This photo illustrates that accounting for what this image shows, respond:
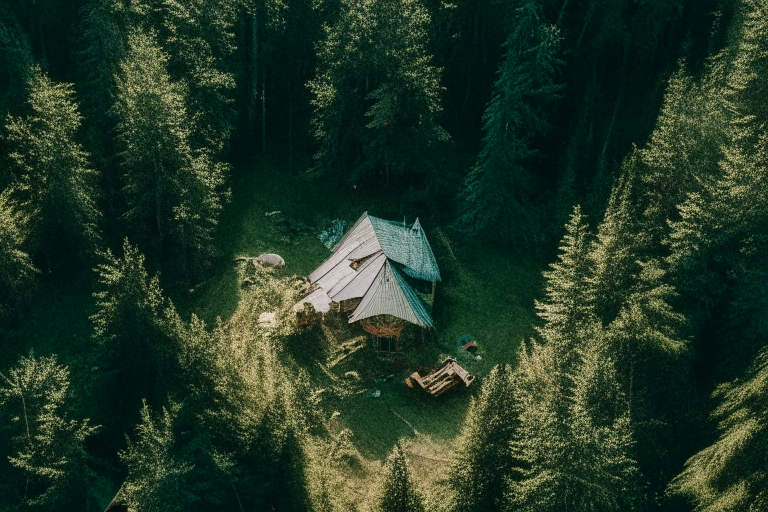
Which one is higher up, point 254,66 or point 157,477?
point 254,66

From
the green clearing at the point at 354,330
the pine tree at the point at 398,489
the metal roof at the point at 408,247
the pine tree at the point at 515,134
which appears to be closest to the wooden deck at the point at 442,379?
the green clearing at the point at 354,330

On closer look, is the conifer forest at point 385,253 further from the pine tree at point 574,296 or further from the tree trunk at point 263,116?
the tree trunk at point 263,116

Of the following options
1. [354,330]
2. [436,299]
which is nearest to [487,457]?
[354,330]

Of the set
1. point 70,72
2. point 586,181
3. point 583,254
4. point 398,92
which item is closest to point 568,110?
point 586,181

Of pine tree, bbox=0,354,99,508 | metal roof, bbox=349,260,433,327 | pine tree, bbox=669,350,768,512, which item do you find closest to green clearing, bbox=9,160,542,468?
metal roof, bbox=349,260,433,327

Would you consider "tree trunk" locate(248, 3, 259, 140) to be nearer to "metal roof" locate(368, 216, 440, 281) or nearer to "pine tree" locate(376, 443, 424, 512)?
"metal roof" locate(368, 216, 440, 281)

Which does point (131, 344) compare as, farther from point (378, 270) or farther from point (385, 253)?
point (385, 253)
